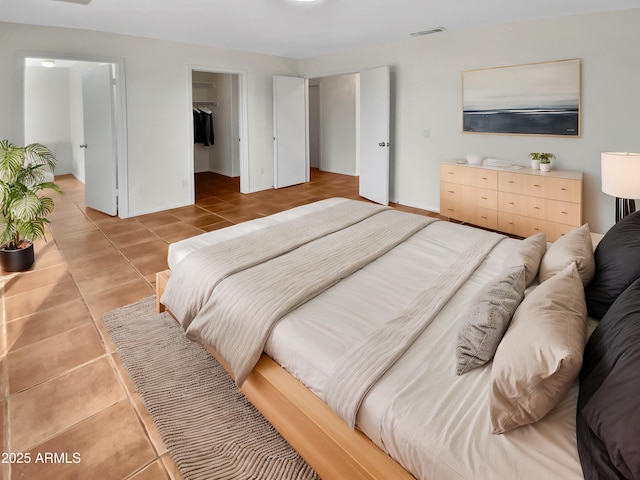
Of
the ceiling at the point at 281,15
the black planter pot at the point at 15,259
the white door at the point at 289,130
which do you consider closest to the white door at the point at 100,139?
the ceiling at the point at 281,15

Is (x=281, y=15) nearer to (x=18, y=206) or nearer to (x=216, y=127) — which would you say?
(x=18, y=206)

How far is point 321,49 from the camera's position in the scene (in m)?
6.27

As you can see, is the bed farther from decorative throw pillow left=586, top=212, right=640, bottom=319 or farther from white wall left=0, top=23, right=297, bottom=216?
white wall left=0, top=23, right=297, bottom=216

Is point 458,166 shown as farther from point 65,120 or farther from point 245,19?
point 65,120

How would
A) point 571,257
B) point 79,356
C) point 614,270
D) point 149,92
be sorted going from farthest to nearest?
point 149,92 → point 79,356 → point 571,257 → point 614,270

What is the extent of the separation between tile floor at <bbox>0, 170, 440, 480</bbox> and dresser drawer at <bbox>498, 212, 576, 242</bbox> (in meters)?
3.39

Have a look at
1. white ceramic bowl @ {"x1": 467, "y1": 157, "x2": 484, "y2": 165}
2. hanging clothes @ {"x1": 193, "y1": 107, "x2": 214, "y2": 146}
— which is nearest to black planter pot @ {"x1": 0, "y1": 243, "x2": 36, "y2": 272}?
white ceramic bowl @ {"x1": 467, "y1": 157, "x2": 484, "y2": 165}

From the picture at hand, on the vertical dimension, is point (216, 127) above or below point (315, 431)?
above

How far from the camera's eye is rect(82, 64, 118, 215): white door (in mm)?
5121

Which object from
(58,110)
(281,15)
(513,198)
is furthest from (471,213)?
(58,110)

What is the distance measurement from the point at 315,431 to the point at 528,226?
3.79m

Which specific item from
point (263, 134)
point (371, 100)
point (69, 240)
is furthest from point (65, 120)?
point (371, 100)

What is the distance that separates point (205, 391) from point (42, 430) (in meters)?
0.72

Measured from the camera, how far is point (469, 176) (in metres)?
4.74
